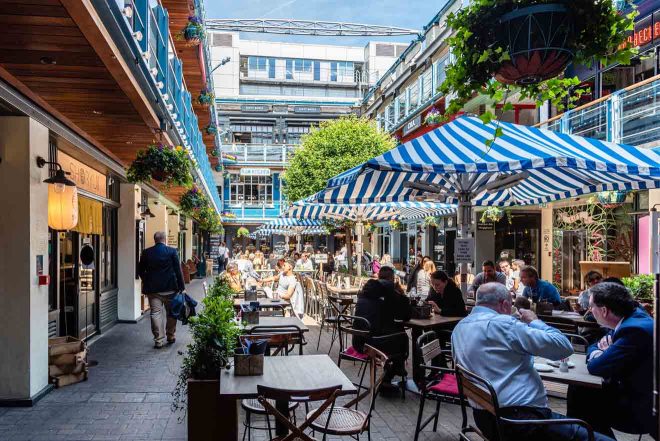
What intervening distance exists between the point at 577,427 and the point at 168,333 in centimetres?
783

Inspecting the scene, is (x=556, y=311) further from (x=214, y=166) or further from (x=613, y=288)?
(x=214, y=166)

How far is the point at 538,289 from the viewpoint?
8766 mm

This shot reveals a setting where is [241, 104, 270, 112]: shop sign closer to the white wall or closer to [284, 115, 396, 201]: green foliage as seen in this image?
[284, 115, 396, 201]: green foliage

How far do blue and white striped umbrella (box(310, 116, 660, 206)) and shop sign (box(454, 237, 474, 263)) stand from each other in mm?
780

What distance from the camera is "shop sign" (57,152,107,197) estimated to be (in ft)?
29.0

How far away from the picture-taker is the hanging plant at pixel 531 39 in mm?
3424

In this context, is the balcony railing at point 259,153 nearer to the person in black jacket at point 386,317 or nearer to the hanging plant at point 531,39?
the person in black jacket at point 386,317

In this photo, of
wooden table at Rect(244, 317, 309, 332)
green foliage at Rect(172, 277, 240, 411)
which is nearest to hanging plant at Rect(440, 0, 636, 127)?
green foliage at Rect(172, 277, 240, 411)

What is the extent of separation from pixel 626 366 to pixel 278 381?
2435 mm

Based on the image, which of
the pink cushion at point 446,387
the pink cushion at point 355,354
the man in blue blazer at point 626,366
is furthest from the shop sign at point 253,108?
the man in blue blazer at point 626,366

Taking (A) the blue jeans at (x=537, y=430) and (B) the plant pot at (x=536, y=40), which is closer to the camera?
(B) the plant pot at (x=536, y=40)

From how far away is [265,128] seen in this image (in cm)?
5206

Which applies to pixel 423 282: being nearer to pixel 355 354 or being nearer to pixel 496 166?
pixel 355 354

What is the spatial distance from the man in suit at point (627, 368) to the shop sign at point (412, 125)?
2390 cm
